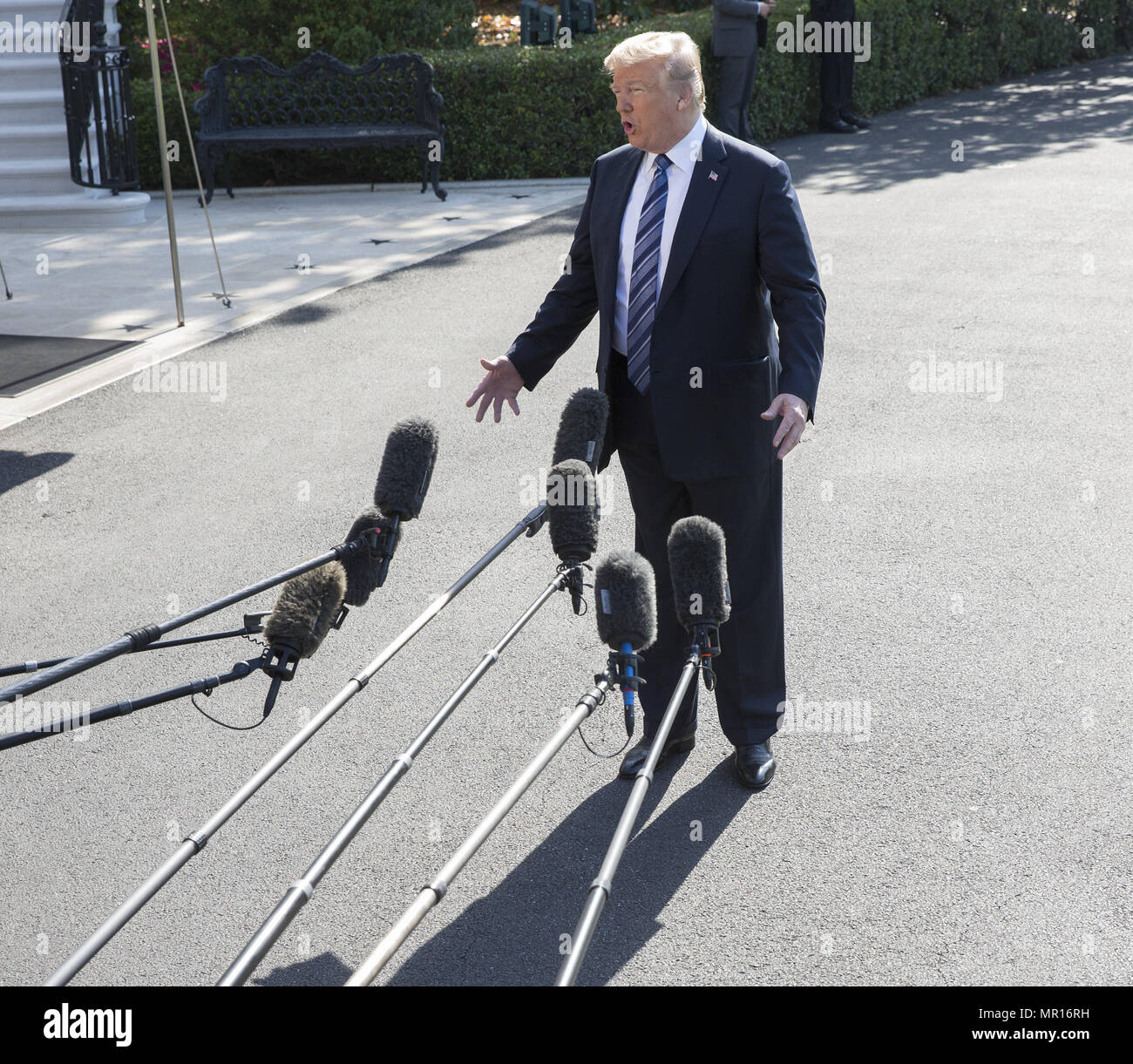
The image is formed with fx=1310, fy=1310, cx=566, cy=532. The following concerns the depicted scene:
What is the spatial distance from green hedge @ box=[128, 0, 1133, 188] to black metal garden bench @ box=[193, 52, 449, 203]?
45cm

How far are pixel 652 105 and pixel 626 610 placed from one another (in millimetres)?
1645

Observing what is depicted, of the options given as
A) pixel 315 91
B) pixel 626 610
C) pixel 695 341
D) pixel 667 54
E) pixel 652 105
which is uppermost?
pixel 315 91

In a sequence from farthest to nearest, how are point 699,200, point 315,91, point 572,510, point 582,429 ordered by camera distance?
point 315,91
point 699,200
point 582,429
point 572,510

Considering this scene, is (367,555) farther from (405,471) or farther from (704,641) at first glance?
(704,641)

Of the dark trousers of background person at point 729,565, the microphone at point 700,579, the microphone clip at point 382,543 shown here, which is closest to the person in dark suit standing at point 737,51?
the dark trousers of background person at point 729,565

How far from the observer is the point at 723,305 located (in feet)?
12.7

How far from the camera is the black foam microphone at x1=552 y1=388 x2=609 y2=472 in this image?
11.3ft

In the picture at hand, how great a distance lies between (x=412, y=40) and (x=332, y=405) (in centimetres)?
1082

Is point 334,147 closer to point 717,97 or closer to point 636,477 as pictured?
point 717,97

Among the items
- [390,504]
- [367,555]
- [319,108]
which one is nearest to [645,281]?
[390,504]

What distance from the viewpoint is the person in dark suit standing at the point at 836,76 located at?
17188 millimetres

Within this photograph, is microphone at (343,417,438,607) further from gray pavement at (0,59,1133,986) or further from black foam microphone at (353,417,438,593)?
gray pavement at (0,59,1133,986)

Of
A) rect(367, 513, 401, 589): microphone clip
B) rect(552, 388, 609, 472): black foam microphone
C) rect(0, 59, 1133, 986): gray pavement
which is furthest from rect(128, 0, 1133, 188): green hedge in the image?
rect(367, 513, 401, 589): microphone clip
